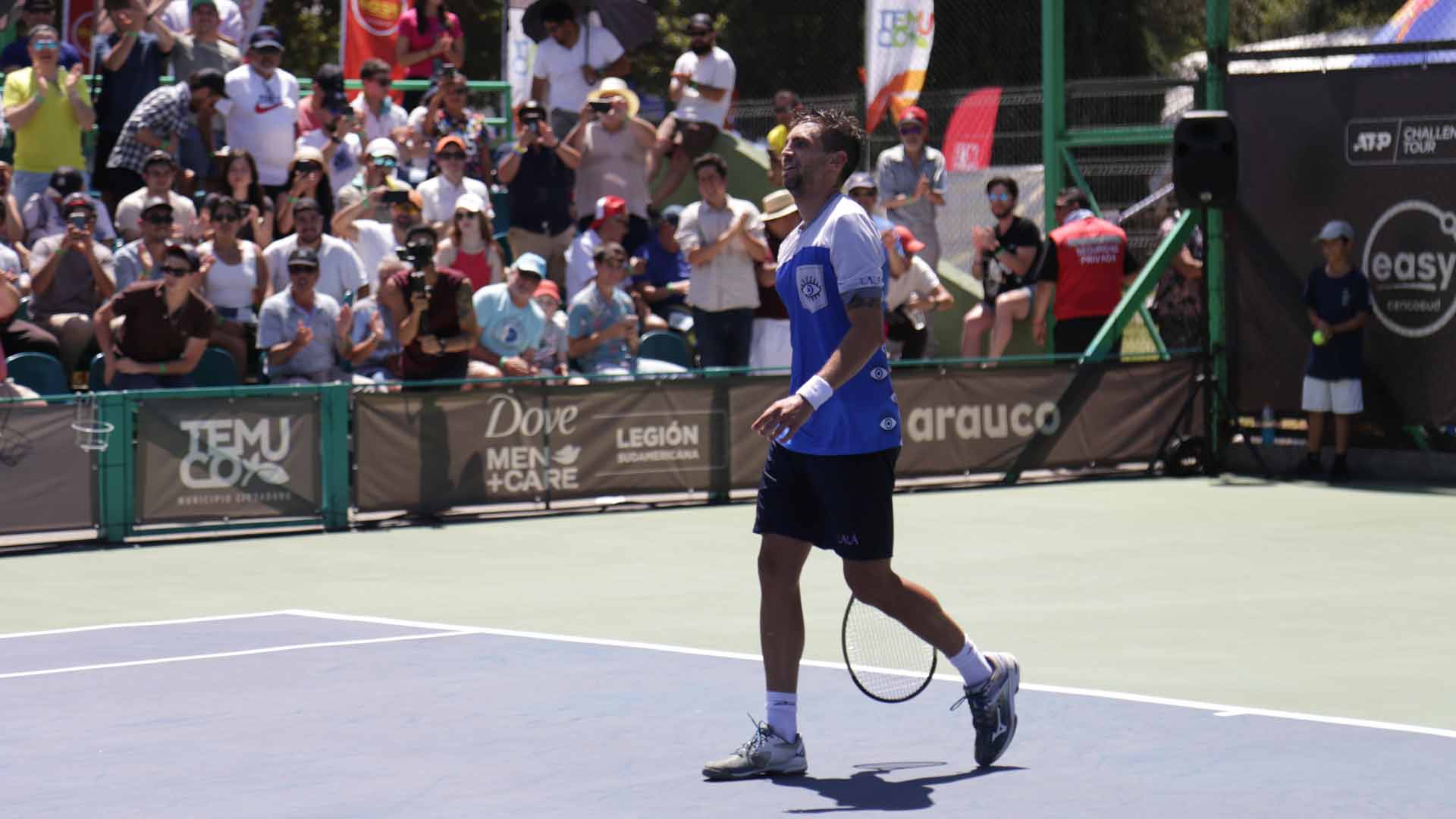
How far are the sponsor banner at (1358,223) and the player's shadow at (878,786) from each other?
11.8 meters

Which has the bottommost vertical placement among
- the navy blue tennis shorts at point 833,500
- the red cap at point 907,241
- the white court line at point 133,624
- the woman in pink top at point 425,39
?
the white court line at point 133,624

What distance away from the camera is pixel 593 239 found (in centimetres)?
1916

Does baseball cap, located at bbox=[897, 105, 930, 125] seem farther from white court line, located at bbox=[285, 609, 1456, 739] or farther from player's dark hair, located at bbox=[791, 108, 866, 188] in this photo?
player's dark hair, located at bbox=[791, 108, 866, 188]

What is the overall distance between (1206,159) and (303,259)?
25.2 ft

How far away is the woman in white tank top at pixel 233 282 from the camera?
1656 centimetres

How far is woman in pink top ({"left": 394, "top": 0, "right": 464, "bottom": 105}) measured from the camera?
21766 mm

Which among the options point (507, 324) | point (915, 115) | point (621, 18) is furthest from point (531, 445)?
point (621, 18)

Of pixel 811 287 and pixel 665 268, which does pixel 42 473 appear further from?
pixel 811 287

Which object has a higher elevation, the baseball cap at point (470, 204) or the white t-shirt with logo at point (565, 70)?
the white t-shirt with logo at point (565, 70)

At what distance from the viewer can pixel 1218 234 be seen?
19969 millimetres

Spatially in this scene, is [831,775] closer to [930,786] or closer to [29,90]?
[930,786]

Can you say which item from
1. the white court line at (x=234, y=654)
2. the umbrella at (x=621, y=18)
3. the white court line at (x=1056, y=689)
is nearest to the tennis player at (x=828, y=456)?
the white court line at (x=1056, y=689)

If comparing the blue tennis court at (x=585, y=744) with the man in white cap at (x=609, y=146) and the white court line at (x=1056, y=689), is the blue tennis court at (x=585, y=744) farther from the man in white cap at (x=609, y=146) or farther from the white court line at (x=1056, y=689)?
the man in white cap at (x=609, y=146)

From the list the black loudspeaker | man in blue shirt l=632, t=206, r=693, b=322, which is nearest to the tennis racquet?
the black loudspeaker
